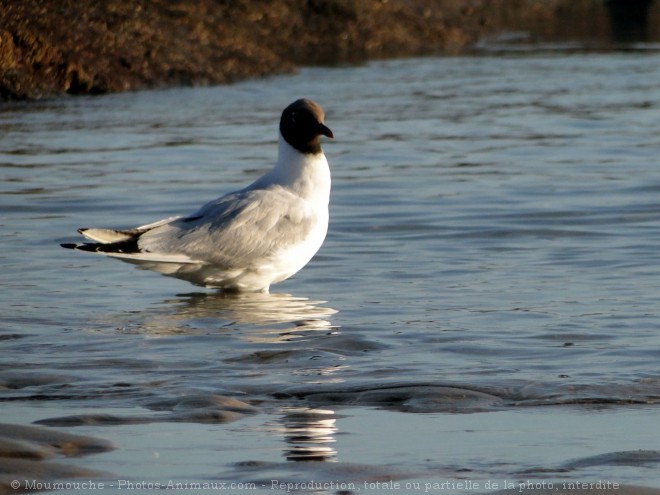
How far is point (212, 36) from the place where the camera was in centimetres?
2595

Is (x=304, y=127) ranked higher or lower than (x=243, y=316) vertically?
higher

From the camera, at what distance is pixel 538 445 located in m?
5.29

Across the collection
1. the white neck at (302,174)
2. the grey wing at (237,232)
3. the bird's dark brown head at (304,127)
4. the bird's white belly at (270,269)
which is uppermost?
the bird's dark brown head at (304,127)

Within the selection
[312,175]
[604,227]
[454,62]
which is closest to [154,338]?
[312,175]

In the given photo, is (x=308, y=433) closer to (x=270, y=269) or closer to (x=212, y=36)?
(x=270, y=269)

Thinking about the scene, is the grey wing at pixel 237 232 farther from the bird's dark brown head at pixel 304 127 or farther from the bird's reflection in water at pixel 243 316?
the bird's dark brown head at pixel 304 127

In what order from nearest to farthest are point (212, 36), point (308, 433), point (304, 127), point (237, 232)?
1. point (308, 433)
2. point (237, 232)
3. point (304, 127)
4. point (212, 36)

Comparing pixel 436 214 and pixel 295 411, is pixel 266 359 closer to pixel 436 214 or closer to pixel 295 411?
pixel 295 411

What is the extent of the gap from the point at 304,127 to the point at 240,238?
38.6 inches

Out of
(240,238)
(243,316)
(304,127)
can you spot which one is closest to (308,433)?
(243,316)

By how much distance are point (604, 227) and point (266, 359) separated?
4.79 metres

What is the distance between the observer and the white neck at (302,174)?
899 centimetres

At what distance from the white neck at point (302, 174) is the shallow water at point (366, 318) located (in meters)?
0.64

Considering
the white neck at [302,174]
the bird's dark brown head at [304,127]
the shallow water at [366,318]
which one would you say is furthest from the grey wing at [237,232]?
the bird's dark brown head at [304,127]
